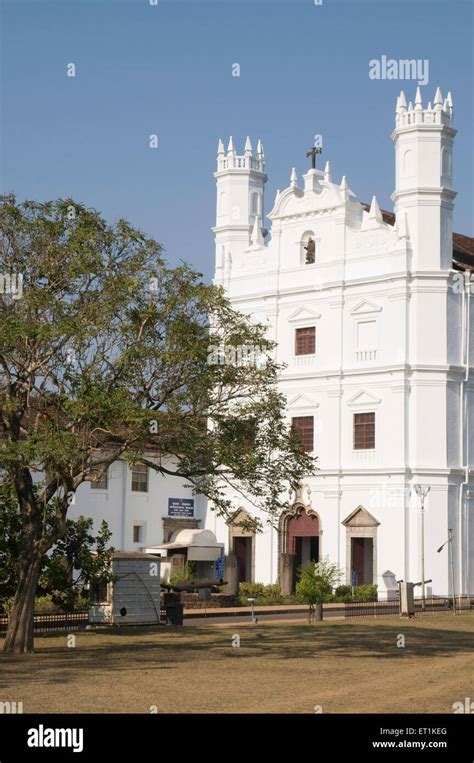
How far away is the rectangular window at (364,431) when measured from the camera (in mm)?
51438

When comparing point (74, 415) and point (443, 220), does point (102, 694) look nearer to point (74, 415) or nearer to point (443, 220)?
point (74, 415)

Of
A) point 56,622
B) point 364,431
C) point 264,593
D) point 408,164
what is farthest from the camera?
point 364,431

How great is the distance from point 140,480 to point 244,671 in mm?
34433

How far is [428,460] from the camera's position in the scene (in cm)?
4947

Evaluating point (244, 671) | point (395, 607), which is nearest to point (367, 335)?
point (395, 607)

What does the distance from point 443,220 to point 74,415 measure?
1216 inches

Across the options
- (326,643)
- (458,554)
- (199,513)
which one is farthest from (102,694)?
(199,513)

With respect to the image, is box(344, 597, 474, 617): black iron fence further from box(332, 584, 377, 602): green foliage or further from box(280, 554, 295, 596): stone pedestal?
box(280, 554, 295, 596): stone pedestal

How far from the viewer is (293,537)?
54156mm

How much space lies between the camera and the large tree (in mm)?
23562

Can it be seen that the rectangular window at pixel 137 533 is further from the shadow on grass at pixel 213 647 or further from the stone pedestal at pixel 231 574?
the shadow on grass at pixel 213 647

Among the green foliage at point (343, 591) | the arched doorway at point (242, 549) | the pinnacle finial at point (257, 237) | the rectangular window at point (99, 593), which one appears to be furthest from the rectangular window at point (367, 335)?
the rectangular window at point (99, 593)

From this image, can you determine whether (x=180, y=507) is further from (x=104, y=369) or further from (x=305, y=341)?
(x=104, y=369)
